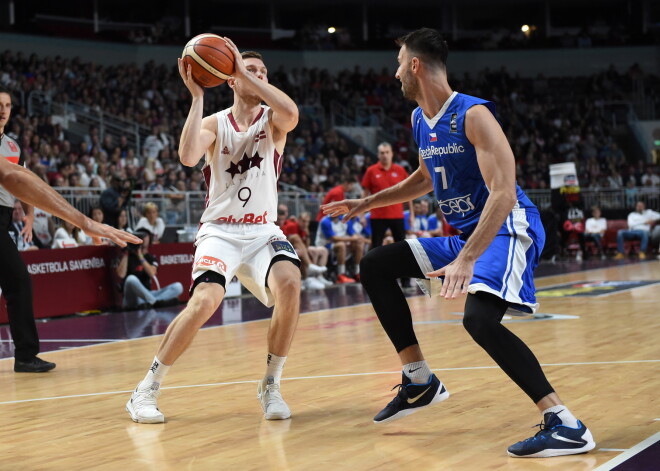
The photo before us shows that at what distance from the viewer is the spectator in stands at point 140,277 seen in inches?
482

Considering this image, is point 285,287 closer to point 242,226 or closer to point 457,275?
point 242,226

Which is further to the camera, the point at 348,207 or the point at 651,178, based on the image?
the point at 651,178

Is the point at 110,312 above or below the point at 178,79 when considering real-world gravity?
below

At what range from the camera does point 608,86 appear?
113 feet

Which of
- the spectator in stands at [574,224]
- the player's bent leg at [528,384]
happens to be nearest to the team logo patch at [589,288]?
the player's bent leg at [528,384]

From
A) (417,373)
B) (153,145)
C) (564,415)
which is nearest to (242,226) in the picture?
(417,373)

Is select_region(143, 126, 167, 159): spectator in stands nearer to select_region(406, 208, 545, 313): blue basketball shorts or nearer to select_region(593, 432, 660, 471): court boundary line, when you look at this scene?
select_region(406, 208, 545, 313): blue basketball shorts

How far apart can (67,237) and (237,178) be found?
8295mm

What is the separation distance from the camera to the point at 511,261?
4.31m

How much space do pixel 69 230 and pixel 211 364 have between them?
6.79 metres

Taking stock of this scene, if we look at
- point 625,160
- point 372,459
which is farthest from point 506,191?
point 625,160

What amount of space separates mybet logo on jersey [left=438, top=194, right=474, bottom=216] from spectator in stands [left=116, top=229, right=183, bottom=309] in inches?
314

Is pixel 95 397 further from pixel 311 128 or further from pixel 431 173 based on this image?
pixel 311 128

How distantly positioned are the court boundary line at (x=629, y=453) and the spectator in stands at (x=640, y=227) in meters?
19.0
